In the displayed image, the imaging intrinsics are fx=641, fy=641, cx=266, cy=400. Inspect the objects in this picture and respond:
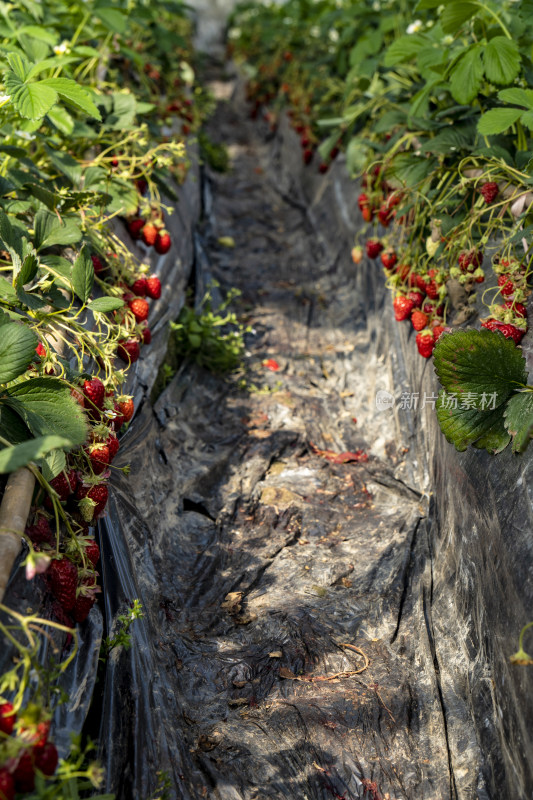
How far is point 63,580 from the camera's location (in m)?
1.42

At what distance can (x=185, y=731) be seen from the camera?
1.59 meters

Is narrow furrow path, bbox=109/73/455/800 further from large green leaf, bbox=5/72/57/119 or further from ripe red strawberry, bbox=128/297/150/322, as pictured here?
large green leaf, bbox=5/72/57/119

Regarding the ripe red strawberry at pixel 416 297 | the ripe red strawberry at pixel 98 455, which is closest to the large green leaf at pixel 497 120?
the ripe red strawberry at pixel 416 297

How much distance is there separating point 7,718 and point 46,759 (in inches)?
4.2

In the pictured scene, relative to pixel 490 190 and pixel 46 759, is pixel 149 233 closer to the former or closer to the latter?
pixel 490 190

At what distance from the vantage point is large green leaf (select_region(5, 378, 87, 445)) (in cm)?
147

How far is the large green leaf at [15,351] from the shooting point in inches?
55.0

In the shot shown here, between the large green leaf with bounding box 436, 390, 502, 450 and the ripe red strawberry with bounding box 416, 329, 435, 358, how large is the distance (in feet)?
1.45

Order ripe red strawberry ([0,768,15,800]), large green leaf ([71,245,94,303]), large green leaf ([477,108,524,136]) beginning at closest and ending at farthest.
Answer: ripe red strawberry ([0,768,15,800])
large green leaf ([71,245,94,303])
large green leaf ([477,108,524,136])

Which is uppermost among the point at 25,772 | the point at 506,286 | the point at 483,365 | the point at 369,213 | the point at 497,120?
the point at 497,120

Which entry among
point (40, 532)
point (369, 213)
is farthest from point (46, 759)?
point (369, 213)

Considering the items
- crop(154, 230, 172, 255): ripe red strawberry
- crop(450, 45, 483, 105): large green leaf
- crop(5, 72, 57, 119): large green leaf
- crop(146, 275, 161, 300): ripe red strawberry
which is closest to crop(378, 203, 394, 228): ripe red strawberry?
crop(450, 45, 483, 105): large green leaf

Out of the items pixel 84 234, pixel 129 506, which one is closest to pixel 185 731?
pixel 129 506

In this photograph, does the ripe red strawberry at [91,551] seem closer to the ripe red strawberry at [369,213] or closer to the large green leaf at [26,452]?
the large green leaf at [26,452]
